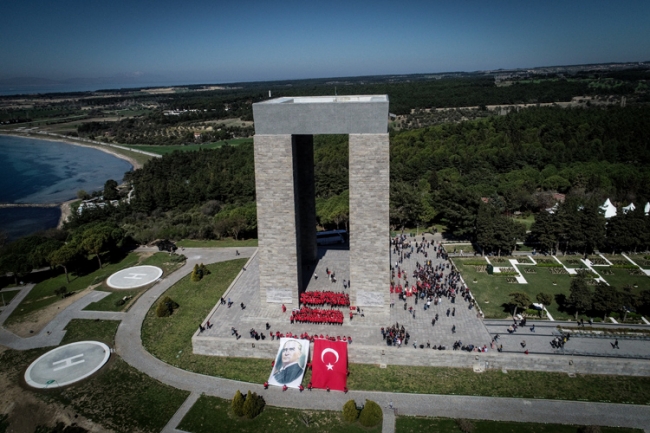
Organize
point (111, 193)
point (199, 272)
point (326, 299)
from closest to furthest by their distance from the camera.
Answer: point (326, 299), point (199, 272), point (111, 193)

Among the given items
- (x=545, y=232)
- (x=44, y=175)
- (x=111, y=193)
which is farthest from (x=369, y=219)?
(x=44, y=175)

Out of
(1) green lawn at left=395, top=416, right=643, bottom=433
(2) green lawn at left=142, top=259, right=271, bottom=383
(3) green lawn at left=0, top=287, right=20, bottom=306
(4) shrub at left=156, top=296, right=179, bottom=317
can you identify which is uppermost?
(4) shrub at left=156, top=296, right=179, bottom=317

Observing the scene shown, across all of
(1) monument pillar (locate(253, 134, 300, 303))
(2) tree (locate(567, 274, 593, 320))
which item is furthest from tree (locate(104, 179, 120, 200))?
(2) tree (locate(567, 274, 593, 320))

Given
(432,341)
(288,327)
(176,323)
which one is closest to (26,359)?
(176,323)

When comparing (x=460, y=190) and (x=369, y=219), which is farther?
(x=460, y=190)

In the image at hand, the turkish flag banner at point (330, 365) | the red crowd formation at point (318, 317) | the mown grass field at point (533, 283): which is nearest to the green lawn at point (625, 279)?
the mown grass field at point (533, 283)

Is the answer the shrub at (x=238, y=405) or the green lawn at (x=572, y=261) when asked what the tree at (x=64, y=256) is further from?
the green lawn at (x=572, y=261)

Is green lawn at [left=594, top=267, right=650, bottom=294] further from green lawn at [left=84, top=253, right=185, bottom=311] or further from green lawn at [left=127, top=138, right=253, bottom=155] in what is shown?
green lawn at [left=127, top=138, right=253, bottom=155]

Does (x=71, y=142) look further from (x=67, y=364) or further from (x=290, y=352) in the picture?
(x=290, y=352)
